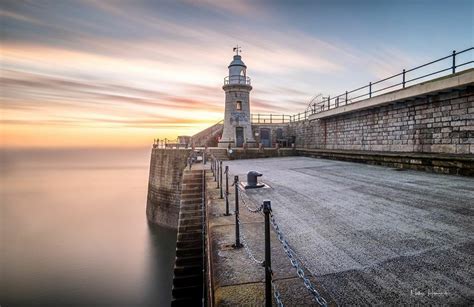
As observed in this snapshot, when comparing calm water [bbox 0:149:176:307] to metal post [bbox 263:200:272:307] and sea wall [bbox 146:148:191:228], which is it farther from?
metal post [bbox 263:200:272:307]

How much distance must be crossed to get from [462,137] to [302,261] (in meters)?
10.6

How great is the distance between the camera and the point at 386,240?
3.68m

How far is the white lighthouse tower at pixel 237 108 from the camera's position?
89.9 ft

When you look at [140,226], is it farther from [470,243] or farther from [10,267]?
[470,243]

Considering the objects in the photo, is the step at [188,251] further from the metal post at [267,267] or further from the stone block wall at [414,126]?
the stone block wall at [414,126]

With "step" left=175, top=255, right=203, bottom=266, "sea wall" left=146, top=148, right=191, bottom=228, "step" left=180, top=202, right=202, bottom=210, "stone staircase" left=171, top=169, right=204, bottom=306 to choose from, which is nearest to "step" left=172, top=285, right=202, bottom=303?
"stone staircase" left=171, top=169, right=204, bottom=306

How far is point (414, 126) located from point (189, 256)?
12238 mm

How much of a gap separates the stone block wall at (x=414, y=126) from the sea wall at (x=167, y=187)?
41.8 ft

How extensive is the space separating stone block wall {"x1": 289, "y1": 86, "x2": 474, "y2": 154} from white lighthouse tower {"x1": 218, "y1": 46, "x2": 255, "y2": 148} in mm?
10602

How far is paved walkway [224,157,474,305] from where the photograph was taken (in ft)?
8.14

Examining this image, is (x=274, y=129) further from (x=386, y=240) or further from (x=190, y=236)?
(x=386, y=240)

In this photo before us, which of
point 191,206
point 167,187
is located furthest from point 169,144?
point 191,206

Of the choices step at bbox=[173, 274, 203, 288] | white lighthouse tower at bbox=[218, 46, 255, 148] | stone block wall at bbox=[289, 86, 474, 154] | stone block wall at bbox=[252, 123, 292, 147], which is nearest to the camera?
step at bbox=[173, 274, 203, 288]

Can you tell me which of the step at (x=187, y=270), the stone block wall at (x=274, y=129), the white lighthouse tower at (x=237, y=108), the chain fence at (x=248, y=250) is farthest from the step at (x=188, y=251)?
the stone block wall at (x=274, y=129)
